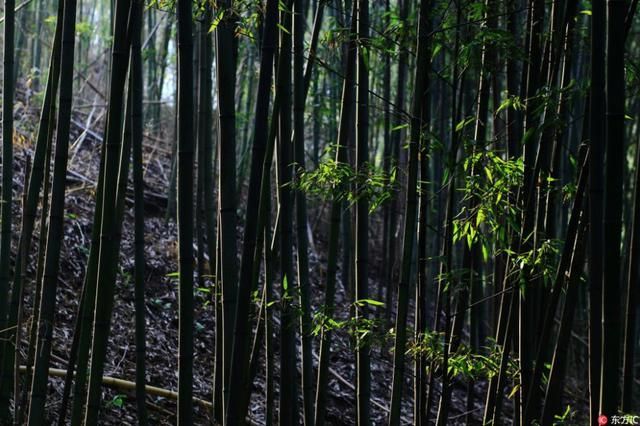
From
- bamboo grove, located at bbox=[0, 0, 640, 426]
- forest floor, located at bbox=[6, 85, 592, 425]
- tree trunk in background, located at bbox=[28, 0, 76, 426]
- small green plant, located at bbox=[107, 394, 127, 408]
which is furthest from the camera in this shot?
forest floor, located at bbox=[6, 85, 592, 425]

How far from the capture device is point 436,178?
24.7 ft

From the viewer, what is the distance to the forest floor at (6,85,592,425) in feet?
14.0

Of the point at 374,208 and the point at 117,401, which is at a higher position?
the point at 374,208

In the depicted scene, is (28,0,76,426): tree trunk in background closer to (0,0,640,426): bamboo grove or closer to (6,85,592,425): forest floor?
(0,0,640,426): bamboo grove

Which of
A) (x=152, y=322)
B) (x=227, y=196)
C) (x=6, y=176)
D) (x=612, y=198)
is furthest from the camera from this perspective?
(x=152, y=322)

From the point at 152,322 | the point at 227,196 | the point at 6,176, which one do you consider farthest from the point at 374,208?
the point at 152,322

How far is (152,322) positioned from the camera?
512cm

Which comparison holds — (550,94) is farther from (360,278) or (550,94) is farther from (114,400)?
(114,400)

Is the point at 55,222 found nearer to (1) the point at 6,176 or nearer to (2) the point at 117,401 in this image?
(1) the point at 6,176

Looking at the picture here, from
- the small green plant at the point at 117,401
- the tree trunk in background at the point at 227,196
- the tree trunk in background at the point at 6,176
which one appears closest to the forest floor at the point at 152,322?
the small green plant at the point at 117,401

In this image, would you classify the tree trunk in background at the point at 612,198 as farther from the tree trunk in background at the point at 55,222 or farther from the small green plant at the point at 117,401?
the small green plant at the point at 117,401

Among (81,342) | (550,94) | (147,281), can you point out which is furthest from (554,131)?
(147,281)

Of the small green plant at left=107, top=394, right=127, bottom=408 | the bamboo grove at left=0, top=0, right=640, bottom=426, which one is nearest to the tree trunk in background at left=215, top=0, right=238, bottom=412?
the bamboo grove at left=0, top=0, right=640, bottom=426

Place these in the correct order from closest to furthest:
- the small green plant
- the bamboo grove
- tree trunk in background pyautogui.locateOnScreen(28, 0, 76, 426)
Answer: the bamboo grove < tree trunk in background pyautogui.locateOnScreen(28, 0, 76, 426) < the small green plant
